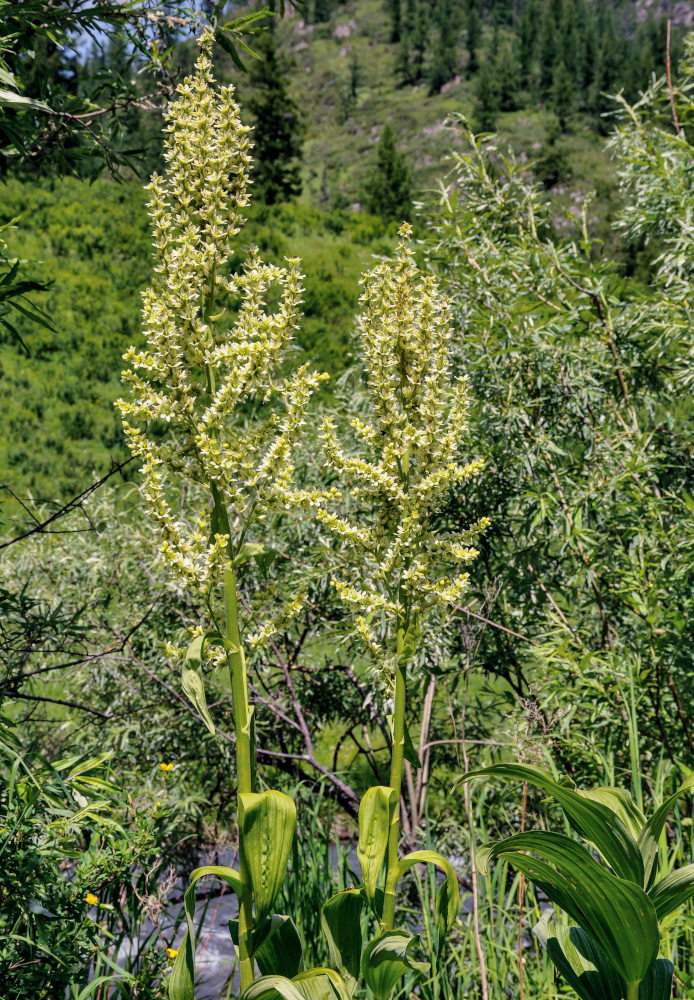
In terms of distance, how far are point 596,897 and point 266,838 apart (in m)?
0.51

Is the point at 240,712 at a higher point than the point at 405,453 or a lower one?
lower

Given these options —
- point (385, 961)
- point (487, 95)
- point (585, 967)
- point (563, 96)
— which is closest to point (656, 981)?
point (585, 967)

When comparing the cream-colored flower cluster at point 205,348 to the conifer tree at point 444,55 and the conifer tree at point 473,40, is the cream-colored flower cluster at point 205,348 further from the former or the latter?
the conifer tree at point 444,55

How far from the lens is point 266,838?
3.75 feet

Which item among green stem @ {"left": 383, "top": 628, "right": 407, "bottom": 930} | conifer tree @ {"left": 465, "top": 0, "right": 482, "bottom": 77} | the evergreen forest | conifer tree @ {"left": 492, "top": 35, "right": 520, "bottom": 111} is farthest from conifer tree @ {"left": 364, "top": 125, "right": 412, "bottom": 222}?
conifer tree @ {"left": 465, "top": 0, "right": 482, "bottom": 77}

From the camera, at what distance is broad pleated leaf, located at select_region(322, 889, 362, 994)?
1.29 m

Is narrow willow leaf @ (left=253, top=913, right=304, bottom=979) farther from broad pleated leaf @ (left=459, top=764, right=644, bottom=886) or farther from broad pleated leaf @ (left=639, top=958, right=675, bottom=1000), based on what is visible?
broad pleated leaf @ (left=639, top=958, right=675, bottom=1000)

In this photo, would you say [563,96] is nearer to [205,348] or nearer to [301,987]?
[205,348]

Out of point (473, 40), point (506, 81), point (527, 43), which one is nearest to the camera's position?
point (506, 81)

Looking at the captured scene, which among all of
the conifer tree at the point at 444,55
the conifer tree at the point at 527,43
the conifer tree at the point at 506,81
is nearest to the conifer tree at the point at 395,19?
the conifer tree at the point at 444,55

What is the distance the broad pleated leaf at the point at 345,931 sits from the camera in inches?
50.8

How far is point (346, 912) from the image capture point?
1307 mm

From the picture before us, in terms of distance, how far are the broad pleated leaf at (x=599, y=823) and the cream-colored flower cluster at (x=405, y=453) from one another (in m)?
0.30

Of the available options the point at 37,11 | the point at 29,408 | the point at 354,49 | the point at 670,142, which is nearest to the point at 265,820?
the point at 37,11
